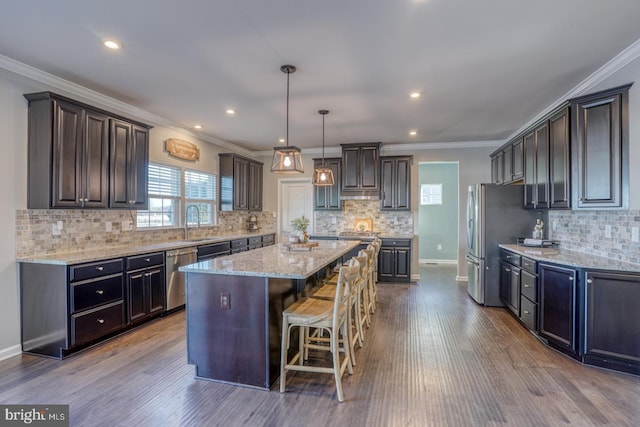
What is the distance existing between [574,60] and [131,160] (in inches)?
187

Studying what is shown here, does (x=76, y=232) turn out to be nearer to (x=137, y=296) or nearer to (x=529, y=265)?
(x=137, y=296)

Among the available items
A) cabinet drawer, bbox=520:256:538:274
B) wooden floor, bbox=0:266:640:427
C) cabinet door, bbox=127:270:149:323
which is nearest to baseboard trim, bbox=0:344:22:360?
wooden floor, bbox=0:266:640:427

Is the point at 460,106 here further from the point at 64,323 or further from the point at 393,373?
the point at 64,323

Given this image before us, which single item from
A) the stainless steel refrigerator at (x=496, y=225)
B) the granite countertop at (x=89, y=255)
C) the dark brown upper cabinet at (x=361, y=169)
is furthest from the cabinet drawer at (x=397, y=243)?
the granite countertop at (x=89, y=255)

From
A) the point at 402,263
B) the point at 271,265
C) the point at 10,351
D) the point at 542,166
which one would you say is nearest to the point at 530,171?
the point at 542,166

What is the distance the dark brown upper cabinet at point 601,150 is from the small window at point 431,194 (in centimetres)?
533

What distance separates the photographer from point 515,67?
10.6 ft

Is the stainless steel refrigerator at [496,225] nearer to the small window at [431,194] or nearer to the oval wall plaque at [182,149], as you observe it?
the small window at [431,194]

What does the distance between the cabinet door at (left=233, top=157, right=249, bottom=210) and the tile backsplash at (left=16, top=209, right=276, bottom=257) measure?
148 centimetres

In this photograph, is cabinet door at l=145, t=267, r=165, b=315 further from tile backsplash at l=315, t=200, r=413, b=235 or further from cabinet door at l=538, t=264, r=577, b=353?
cabinet door at l=538, t=264, r=577, b=353

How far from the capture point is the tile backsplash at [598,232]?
122 inches

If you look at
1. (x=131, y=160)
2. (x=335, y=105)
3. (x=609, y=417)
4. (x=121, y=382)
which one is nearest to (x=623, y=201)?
(x=609, y=417)

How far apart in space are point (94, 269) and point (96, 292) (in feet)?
0.75

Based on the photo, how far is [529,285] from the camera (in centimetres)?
375
